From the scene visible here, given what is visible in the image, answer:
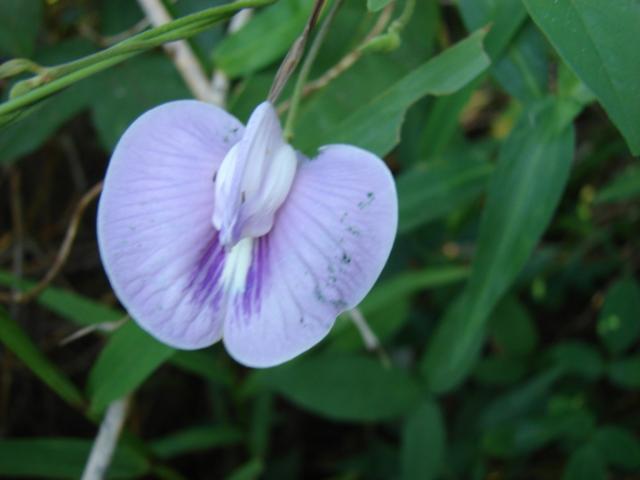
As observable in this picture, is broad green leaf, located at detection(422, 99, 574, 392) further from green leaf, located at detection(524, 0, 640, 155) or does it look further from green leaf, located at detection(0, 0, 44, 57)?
green leaf, located at detection(0, 0, 44, 57)

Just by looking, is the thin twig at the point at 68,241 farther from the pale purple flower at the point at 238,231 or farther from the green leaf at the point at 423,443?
the green leaf at the point at 423,443

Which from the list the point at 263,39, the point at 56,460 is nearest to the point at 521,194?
the point at 263,39

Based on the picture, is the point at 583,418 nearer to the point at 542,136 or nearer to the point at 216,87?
the point at 542,136

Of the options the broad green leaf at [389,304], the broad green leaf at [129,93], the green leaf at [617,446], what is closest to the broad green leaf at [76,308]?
the broad green leaf at [129,93]

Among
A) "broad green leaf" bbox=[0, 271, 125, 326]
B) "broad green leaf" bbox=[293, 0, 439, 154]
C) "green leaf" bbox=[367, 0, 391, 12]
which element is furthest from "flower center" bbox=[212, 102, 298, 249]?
"broad green leaf" bbox=[0, 271, 125, 326]

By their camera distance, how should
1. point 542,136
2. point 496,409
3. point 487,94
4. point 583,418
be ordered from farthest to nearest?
point 487,94 < point 496,409 < point 583,418 < point 542,136

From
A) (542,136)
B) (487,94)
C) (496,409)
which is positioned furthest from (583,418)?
(487,94)

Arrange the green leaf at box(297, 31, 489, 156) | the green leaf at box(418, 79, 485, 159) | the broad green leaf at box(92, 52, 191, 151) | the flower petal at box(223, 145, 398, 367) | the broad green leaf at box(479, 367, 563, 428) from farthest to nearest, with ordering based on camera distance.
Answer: the broad green leaf at box(479, 367, 563, 428), the broad green leaf at box(92, 52, 191, 151), the green leaf at box(418, 79, 485, 159), the green leaf at box(297, 31, 489, 156), the flower petal at box(223, 145, 398, 367)

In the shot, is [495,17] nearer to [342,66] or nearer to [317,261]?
[342,66]
